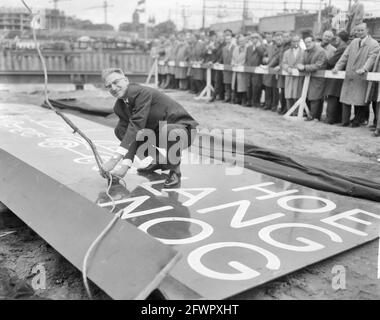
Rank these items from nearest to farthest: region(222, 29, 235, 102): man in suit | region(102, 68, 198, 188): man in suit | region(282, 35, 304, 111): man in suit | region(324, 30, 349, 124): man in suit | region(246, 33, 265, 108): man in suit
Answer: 1. region(102, 68, 198, 188): man in suit
2. region(324, 30, 349, 124): man in suit
3. region(282, 35, 304, 111): man in suit
4. region(246, 33, 265, 108): man in suit
5. region(222, 29, 235, 102): man in suit

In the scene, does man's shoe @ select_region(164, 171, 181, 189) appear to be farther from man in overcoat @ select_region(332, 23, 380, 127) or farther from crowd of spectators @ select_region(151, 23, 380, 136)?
man in overcoat @ select_region(332, 23, 380, 127)

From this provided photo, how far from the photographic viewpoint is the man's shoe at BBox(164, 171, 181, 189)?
181 inches

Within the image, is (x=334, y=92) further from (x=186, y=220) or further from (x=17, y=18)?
(x=17, y=18)

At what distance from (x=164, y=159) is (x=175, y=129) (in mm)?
615

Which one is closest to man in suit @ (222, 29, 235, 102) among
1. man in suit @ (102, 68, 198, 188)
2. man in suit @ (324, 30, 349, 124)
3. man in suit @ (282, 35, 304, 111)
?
man in suit @ (282, 35, 304, 111)

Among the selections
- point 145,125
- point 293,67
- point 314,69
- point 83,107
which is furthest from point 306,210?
point 83,107

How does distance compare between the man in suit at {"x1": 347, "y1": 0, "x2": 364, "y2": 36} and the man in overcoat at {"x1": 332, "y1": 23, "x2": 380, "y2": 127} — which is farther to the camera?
the man in suit at {"x1": 347, "y1": 0, "x2": 364, "y2": 36}

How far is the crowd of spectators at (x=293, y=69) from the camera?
799cm

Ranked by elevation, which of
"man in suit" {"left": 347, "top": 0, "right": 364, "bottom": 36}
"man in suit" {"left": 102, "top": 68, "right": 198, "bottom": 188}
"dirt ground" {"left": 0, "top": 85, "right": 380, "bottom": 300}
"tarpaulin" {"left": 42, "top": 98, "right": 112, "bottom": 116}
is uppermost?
"man in suit" {"left": 347, "top": 0, "right": 364, "bottom": 36}

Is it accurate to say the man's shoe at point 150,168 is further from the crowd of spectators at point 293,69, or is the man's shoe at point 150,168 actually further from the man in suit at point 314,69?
the man in suit at point 314,69

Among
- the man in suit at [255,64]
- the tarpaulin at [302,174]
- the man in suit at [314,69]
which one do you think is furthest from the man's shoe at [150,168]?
the man in suit at [255,64]

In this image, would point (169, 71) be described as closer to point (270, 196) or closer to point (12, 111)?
point (12, 111)

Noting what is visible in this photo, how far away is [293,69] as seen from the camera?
9.45 metres

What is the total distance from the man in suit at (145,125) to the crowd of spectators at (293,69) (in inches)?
173
